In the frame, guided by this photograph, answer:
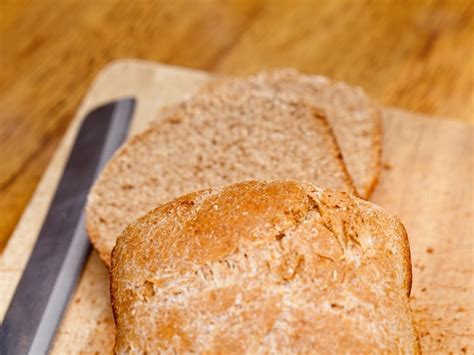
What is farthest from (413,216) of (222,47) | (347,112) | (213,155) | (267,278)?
(222,47)

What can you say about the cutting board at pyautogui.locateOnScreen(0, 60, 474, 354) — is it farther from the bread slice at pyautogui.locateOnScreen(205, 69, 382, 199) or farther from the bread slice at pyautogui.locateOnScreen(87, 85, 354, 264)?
the bread slice at pyautogui.locateOnScreen(87, 85, 354, 264)

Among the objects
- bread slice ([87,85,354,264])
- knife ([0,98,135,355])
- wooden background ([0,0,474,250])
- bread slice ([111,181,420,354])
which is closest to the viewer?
bread slice ([111,181,420,354])

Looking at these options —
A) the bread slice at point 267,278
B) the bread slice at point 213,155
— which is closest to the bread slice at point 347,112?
the bread slice at point 213,155

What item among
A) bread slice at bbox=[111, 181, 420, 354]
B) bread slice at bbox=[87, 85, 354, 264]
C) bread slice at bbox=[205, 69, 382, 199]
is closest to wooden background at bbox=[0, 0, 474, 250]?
bread slice at bbox=[205, 69, 382, 199]

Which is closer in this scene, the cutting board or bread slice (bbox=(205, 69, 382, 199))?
the cutting board

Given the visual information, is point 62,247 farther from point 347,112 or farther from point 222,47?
point 222,47

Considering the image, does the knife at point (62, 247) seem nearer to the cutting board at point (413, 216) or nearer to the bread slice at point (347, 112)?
the cutting board at point (413, 216)
